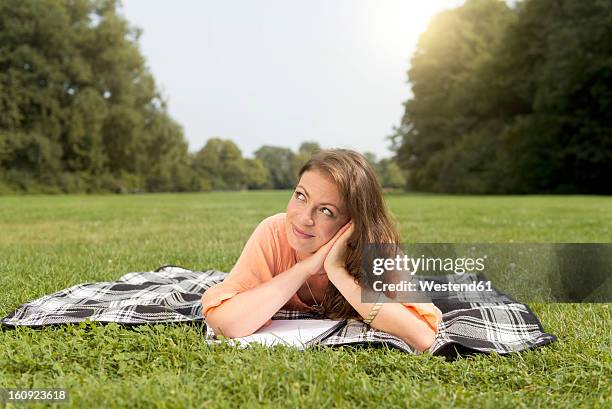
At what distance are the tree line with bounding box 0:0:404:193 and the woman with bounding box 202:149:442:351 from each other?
1355 inches

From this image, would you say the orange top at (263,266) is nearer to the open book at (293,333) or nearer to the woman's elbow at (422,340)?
the woman's elbow at (422,340)

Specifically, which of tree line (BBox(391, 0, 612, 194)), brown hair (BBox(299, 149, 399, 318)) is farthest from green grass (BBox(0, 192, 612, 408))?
tree line (BBox(391, 0, 612, 194))

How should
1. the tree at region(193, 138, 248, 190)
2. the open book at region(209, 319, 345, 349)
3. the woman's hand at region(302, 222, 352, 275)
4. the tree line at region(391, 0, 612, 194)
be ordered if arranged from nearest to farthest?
the open book at region(209, 319, 345, 349) < the woman's hand at region(302, 222, 352, 275) < the tree line at region(391, 0, 612, 194) < the tree at region(193, 138, 248, 190)

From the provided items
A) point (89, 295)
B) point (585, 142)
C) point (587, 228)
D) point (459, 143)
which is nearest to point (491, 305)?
point (89, 295)

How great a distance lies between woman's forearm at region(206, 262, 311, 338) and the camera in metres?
3.04

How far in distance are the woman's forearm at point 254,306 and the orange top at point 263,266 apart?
0.23 ft

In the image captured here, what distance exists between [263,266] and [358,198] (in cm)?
67

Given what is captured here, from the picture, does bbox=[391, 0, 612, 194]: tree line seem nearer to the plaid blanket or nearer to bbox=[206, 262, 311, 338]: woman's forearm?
the plaid blanket

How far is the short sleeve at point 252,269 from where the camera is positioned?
3.18m

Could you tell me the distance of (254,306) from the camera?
3.04 m

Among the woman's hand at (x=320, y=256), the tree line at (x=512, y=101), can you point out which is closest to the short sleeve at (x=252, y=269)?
the woman's hand at (x=320, y=256)

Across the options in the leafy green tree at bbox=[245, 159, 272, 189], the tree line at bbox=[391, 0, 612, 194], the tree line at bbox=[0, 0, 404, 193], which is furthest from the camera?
the leafy green tree at bbox=[245, 159, 272, 189]

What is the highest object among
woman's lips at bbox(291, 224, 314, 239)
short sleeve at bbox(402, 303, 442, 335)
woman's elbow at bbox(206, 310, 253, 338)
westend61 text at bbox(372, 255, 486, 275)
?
woman's lips at bbox(291, 224, 314, 239)

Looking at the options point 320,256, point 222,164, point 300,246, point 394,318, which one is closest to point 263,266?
point 300,246
